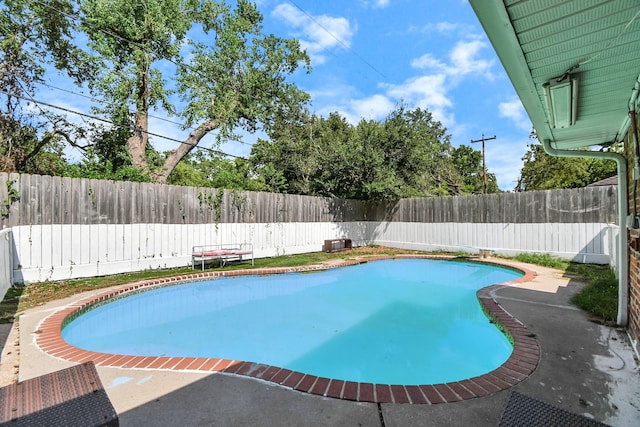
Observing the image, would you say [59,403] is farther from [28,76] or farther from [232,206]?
[28,76]

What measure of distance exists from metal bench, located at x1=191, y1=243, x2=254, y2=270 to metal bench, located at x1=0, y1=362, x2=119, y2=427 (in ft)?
21.8

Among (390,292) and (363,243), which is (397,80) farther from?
(390,292)

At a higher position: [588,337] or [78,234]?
[78,234]

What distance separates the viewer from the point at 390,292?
688 centimetres

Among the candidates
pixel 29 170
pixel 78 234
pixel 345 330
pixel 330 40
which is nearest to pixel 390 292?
A: pixel 345 330

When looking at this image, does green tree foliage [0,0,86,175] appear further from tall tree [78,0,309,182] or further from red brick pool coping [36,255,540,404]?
red brick pool coping [36,255,540,404]

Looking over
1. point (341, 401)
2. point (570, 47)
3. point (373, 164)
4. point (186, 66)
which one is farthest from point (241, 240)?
point (570, 47)

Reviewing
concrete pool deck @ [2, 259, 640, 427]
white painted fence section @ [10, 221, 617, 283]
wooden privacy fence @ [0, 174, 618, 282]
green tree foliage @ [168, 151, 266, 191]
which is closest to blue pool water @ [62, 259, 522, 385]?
concrete pool deck @ [2, 259, 640, 427]

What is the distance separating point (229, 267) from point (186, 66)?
33.4 ft

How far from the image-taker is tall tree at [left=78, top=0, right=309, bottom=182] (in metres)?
12.0

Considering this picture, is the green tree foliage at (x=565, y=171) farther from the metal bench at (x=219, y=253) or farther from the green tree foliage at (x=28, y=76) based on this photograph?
the green tree foliage at (x=28, y=76)

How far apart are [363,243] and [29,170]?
13.5 m

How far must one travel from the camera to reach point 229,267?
8.46 m

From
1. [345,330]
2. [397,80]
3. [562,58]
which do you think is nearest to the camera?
[562,58]
